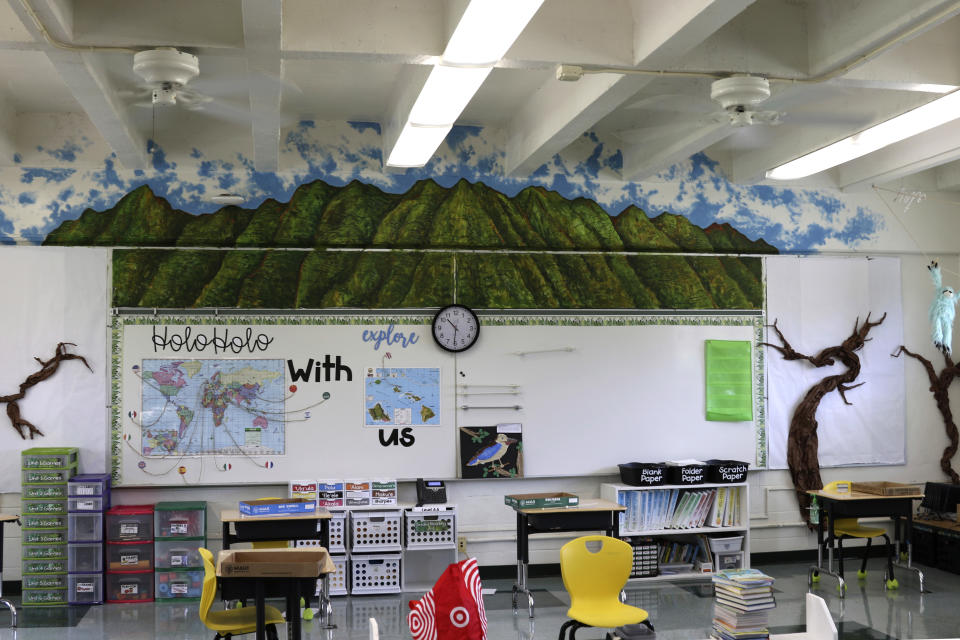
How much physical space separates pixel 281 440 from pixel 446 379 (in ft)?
4.76

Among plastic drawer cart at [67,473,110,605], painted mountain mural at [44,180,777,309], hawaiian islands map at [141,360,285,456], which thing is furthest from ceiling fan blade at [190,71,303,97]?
plastic drawer cart at [67,473,110,605]

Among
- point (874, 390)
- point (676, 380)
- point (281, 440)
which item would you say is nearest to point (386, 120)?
point (281, 440)

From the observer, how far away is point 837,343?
8.69m

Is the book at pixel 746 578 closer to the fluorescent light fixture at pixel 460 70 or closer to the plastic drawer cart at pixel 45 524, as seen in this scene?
the fluorescent light fixture at pixel 460 70

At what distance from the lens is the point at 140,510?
23.4 feet

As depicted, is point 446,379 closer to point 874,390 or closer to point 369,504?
point 369,504

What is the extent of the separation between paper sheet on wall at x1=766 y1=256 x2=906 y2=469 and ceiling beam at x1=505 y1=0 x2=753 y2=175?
2.71 metres

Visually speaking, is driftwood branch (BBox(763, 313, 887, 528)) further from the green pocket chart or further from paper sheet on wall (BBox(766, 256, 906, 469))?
the green pocket chart

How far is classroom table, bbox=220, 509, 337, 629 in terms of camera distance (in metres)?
6.61

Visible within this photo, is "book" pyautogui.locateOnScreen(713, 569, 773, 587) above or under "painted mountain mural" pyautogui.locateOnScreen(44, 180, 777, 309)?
under

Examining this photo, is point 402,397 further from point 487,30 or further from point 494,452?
point 487,30

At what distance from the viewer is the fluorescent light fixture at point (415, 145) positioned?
6422 millimetres

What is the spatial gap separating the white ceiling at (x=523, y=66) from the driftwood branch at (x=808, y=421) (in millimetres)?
1846

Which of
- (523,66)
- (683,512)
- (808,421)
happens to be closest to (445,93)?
(523,66)
